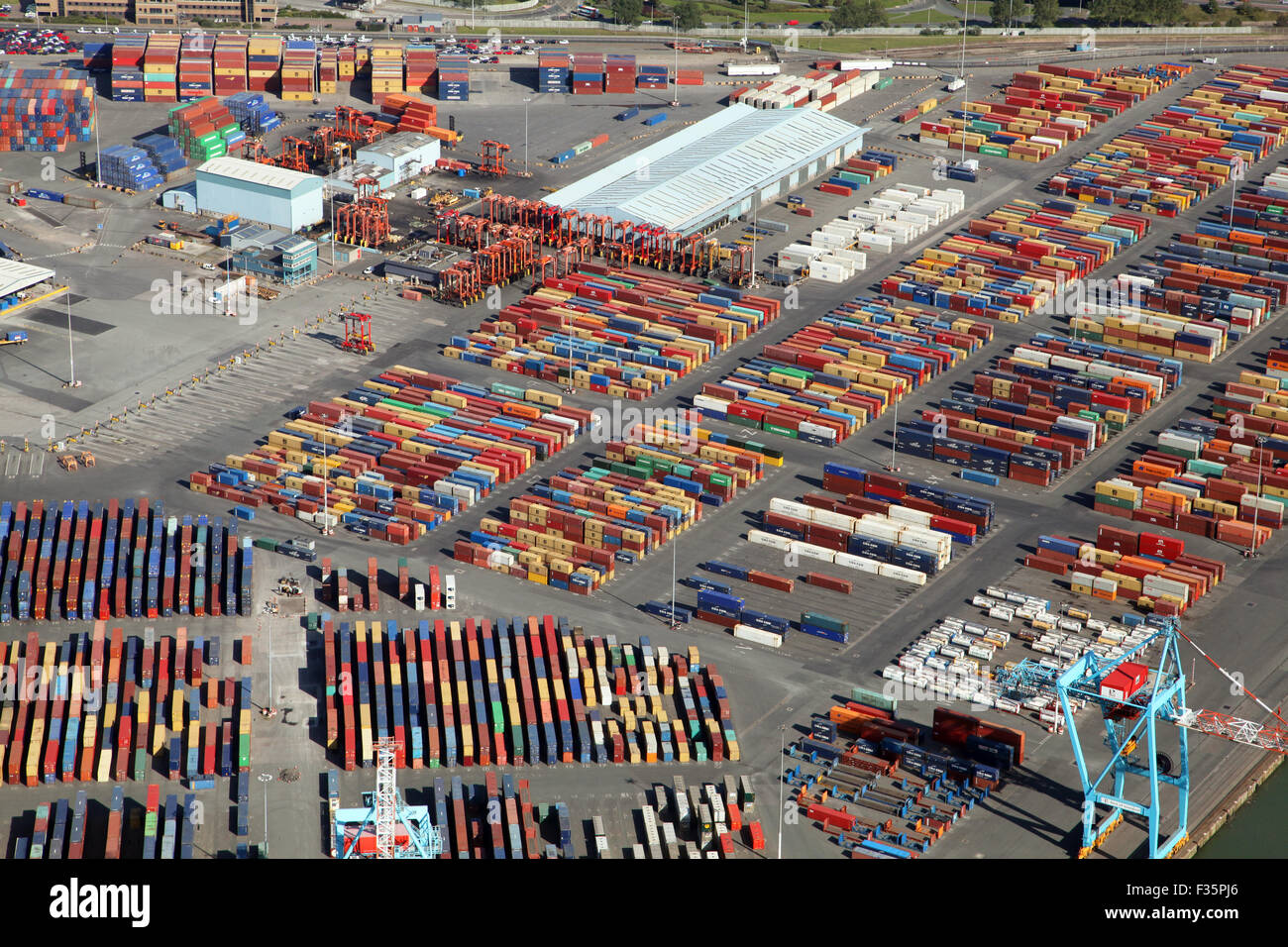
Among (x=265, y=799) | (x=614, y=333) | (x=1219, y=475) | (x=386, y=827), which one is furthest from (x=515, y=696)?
(x=1219, y=475)

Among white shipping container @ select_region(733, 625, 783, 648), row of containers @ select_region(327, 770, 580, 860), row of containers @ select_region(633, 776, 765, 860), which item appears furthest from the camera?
white shipping container @ select_region(733, 625, 783, 648)

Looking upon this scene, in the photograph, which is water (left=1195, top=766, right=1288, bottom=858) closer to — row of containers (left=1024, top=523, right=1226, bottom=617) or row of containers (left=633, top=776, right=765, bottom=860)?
row of containers (left=1024, top=523, right=1226, bottom=617)

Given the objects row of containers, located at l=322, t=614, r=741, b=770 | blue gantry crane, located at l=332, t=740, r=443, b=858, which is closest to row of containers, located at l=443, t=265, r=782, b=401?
row of containers, located at l=322, t=614, r=741, b=770

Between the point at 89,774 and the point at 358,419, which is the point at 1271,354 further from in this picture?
the point at 89,774

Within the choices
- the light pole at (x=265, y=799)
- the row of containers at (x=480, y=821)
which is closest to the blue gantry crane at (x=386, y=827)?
the row of containers at (x=480, y=821)

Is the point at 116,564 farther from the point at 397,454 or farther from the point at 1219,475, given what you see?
the point at 1219,475
